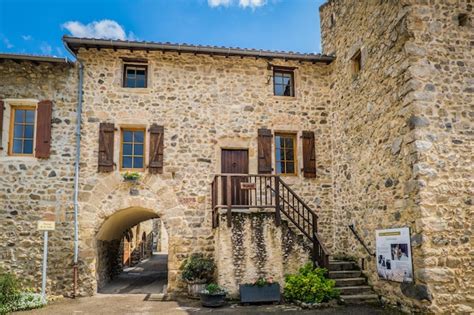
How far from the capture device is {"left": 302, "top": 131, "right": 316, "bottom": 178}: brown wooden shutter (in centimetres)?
1027

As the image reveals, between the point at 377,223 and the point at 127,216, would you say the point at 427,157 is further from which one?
the point at 127,216

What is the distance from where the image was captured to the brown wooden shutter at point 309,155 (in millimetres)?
10273

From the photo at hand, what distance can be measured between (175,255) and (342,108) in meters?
5.49

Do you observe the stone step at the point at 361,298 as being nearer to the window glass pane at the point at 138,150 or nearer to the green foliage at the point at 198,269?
the green foliage at the point at 198,269

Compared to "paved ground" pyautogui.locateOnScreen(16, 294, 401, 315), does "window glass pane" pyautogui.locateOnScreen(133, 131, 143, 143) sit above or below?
above

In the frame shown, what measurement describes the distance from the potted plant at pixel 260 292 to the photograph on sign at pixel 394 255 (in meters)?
2.13

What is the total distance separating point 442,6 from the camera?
7.46m

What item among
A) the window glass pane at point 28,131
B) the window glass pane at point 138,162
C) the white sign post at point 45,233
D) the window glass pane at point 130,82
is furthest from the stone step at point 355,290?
the window glass pane at point 28,131

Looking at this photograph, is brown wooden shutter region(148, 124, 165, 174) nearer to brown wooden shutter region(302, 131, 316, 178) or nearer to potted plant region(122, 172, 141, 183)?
potted plant region(122, 172, 141, 183)

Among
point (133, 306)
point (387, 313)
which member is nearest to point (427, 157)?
point (387, 313)

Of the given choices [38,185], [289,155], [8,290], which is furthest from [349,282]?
[38,185]

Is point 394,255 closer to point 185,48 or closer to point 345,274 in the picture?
point 345,274

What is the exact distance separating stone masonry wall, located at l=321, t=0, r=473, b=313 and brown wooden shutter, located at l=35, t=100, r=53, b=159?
7.32m

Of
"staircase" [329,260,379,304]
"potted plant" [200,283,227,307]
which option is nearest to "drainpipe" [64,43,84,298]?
"potted plant" [200,283,227,307]
